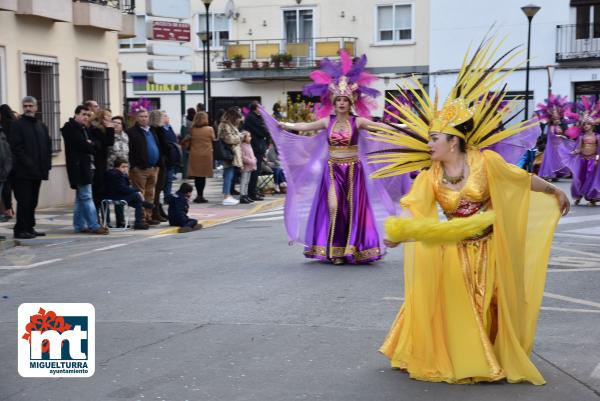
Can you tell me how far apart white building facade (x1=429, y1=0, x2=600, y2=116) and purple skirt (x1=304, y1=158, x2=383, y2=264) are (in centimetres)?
2845

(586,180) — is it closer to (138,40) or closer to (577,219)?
(577,219)

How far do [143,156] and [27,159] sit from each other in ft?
7.19

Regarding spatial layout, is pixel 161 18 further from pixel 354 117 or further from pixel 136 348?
pixel 136 348

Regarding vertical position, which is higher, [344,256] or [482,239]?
[482,239]

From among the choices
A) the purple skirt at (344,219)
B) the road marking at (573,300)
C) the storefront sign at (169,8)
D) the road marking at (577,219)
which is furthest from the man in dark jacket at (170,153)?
the road marking at (573,300)

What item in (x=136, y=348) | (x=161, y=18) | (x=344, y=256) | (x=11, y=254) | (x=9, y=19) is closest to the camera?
(x=136, y=348)

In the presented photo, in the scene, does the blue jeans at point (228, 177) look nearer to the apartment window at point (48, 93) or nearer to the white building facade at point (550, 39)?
the apartment window at point (48, 93)

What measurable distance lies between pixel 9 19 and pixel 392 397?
14089mm

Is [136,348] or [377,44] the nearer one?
[136,348]

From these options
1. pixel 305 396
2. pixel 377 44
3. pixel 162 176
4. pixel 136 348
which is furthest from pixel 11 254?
pixel 377 44

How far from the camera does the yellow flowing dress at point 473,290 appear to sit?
234 inches

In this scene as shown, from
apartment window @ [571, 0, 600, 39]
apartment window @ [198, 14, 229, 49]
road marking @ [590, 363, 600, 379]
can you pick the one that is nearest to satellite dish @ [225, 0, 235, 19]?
apartment window @ [198, 14, 229, 49]

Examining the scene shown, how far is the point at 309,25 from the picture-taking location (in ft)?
145

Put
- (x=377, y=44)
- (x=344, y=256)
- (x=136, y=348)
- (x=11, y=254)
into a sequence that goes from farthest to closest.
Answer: (x=377, y=44)
(x=11, y=254)
(x=344, y=256)
(x=136, y=348)
